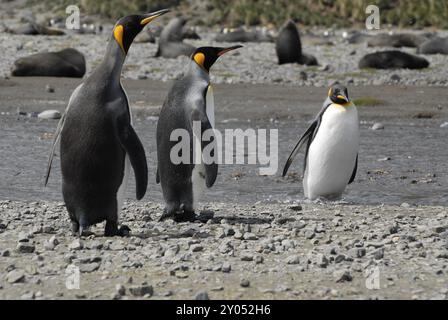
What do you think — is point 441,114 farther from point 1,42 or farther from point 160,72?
point 1,42

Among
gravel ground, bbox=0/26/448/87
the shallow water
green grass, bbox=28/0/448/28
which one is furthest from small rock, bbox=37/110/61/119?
green grass, bbox=28/0/448/28

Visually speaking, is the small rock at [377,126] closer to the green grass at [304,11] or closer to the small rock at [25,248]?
the small rock at [25,248]

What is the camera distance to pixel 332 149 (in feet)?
28.3

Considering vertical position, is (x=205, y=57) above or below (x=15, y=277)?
above

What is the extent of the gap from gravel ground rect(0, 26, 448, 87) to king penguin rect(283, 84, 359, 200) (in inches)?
387

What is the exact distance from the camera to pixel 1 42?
84.6 feet

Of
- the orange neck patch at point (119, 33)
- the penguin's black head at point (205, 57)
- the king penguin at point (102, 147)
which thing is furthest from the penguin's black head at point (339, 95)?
the orange neck patch at point (119, 33)

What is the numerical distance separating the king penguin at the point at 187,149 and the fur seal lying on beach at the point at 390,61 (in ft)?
46.8

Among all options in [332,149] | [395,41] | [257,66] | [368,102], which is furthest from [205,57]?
[395,41]

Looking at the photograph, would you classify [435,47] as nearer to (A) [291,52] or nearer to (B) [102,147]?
(A) [291,52]

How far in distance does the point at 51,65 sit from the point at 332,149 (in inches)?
456
